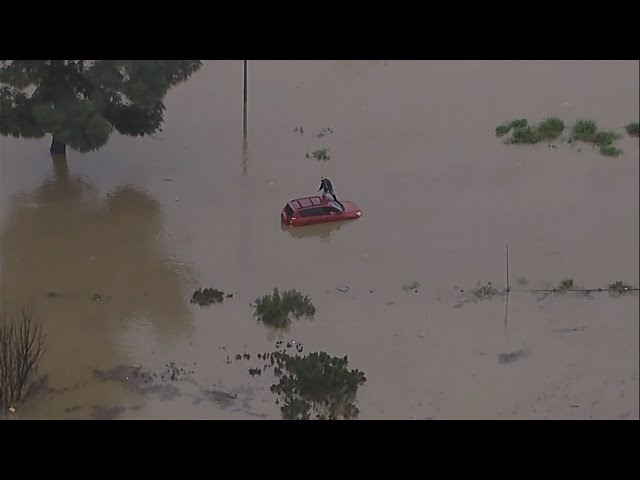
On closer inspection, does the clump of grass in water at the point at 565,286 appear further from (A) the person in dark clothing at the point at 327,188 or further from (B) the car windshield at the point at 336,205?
(A) the person in dark clothing at the point at 327,188

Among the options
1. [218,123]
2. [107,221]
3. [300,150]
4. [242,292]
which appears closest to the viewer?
[242,292]

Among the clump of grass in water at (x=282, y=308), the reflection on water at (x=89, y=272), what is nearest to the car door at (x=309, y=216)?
the reflection on water at (x=89, y=272)

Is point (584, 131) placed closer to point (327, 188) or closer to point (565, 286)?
point (565, 286)

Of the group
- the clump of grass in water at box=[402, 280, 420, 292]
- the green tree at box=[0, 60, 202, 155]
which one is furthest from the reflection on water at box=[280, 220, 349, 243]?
the green tree at box=[0, 60, 202, 155]

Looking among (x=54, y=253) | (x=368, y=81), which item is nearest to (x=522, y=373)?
(x=54, y=253)

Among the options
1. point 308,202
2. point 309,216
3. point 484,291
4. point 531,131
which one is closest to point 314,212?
point 309,216

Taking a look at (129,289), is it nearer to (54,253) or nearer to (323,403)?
(54,253)
